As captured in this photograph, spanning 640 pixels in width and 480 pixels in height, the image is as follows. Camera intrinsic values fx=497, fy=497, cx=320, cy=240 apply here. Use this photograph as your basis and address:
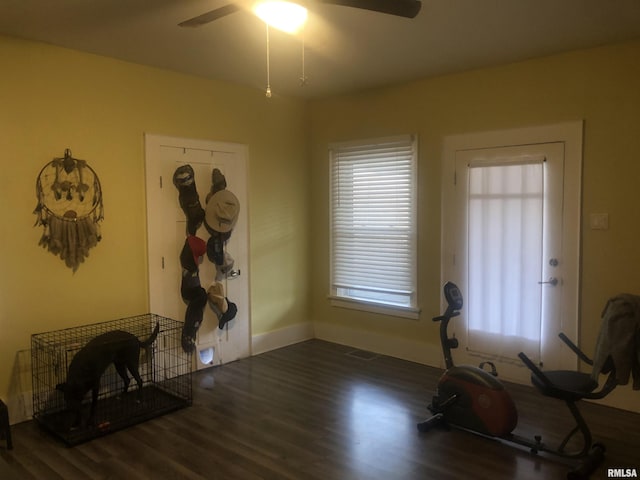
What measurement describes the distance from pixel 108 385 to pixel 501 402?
117 inches

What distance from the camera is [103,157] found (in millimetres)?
3986

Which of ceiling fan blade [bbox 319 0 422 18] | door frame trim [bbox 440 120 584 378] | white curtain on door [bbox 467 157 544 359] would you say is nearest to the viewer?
ceiling fan blade [bbox 319 0 422 18]

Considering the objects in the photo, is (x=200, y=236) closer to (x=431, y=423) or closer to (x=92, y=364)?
(x=92, y=364)

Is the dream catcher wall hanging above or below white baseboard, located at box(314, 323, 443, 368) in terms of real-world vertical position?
above

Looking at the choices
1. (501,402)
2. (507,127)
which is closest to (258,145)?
(507,127)

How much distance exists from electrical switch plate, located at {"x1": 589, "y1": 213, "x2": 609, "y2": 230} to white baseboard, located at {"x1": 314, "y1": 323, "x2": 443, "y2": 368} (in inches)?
68.8

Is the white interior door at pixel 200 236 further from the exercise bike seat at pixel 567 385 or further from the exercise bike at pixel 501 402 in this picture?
the exercise bike seat at pixel 567 385

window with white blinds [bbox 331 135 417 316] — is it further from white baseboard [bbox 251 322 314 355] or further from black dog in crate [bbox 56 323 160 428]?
black dog in crate [bbox 56 323 160 428]

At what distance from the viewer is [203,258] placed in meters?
4.66

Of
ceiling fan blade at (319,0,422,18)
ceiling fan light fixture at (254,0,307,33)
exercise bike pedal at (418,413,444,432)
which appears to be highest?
ceiling fan light fixture at (254,0,307,33)

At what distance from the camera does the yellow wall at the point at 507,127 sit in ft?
12.1

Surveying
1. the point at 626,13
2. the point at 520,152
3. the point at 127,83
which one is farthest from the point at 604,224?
the point at 127,83

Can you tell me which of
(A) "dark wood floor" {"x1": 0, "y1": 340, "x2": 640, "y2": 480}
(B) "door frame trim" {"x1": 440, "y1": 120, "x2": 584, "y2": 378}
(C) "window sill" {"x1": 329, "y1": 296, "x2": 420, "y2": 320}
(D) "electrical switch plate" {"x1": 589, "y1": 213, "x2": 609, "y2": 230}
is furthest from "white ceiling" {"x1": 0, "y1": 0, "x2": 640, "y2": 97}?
(A) "dark wood floor" {"x1": 0, "y1": 340, "x2": 640, "y2": 480}

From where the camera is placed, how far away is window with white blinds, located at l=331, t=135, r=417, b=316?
16.0ft
